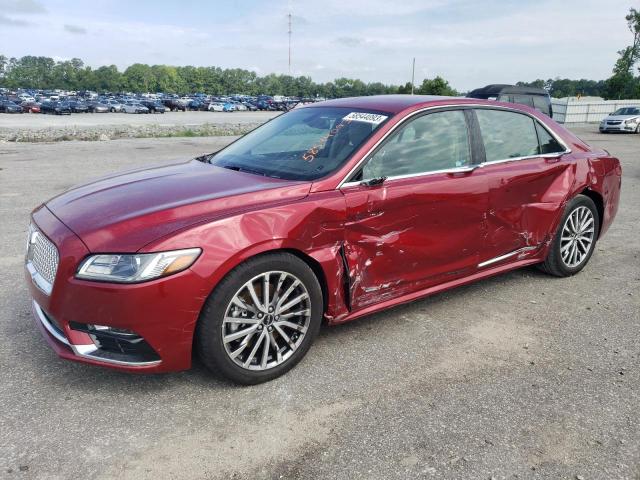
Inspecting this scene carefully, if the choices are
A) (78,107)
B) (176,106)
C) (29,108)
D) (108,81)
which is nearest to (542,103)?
(78,107)

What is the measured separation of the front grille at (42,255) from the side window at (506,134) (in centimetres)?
305

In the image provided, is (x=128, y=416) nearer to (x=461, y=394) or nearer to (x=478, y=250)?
(x=461, y=394)

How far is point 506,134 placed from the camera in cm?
430

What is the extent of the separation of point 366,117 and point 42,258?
2235 millimetres

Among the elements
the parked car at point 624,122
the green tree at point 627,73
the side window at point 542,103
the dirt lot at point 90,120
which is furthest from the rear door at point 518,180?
the green tree at point 627,73

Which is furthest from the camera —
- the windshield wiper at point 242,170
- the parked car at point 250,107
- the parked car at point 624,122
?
the parked car at point 250,107

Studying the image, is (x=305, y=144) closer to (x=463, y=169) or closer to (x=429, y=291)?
(x=463, y=169)

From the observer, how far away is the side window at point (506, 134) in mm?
4141

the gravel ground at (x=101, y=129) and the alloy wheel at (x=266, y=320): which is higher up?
the alloy wheel at (x=266, y=320)

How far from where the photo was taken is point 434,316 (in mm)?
4078

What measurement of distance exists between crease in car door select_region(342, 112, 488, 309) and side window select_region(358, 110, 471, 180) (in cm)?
3

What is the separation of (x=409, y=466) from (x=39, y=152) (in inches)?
627

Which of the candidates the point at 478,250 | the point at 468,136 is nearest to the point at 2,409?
the point at 478,250

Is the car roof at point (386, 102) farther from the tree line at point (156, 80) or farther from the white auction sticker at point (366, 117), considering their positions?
the tree line at point (156, 80)
